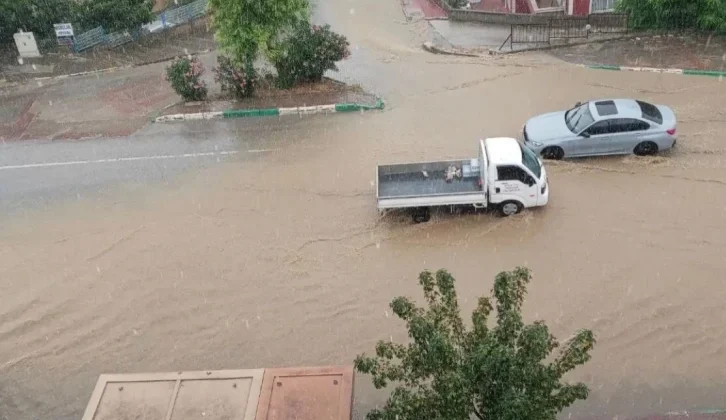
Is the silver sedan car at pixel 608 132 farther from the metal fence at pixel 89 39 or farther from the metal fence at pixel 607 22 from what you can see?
the metal fence at pixel 89 39

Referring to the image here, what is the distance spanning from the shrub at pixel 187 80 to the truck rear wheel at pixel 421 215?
9.74m

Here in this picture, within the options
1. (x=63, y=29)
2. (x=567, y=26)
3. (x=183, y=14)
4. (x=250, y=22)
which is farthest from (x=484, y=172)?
(x=183, y=14)

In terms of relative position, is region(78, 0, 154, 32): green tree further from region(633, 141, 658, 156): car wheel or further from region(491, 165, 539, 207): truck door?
region(633, 141, 658, 156): car wheel

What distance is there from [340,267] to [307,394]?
4740 millimetres

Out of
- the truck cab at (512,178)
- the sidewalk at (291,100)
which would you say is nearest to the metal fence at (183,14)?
the sidewalk at (291,100)

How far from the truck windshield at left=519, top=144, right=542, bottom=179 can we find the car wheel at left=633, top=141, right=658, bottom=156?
3207 millimetres

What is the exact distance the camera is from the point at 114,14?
82.7ft

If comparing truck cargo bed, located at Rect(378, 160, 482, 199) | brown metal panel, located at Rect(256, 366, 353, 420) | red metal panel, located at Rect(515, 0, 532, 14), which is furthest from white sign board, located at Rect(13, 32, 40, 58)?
brown metal panel, located at Rect(256, 366, 353, 420)

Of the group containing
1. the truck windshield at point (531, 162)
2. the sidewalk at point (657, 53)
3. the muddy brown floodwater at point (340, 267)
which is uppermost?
the sidewalk at point (657, 53)

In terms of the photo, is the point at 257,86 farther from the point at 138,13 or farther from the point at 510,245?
the point at 510,245

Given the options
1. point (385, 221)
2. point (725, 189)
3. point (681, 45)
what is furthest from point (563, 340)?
point (681, 45)

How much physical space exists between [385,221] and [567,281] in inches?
156

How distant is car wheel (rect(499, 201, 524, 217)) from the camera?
13133 millimetres

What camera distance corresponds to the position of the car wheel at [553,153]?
49.0 ft
